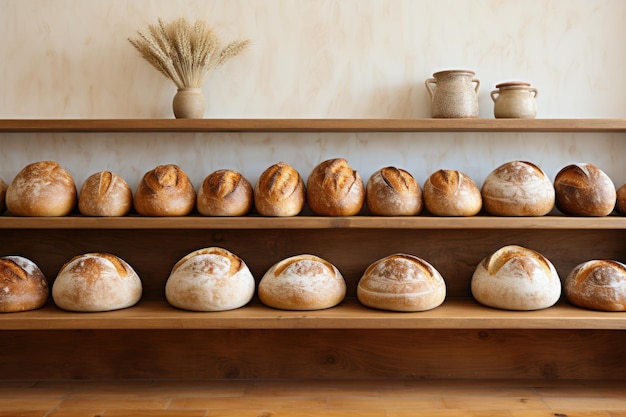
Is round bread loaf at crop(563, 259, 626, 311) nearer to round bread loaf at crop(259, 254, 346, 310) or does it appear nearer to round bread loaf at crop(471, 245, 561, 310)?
round bread loaf at crop(471, 245, 561, 310)

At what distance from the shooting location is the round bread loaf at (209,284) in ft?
7.15

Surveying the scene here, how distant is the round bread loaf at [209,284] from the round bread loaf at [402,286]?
0.50m

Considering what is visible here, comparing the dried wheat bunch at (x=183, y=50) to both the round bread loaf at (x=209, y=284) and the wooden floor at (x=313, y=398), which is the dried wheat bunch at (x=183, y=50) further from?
the wooden floor at (x=313, y=398)

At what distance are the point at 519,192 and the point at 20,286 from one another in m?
2.02

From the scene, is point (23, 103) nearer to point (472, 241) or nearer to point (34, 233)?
point (34, 233)

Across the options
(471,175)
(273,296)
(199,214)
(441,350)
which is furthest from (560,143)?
(199,214)

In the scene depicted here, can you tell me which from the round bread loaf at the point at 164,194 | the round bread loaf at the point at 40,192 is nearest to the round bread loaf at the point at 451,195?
the round bread loaf at the point at 164,194

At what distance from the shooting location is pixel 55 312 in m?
2.21

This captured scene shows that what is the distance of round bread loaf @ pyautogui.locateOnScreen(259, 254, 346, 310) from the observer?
2199 mm

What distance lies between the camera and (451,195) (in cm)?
224

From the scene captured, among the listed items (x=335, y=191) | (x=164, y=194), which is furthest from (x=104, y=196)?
(x=335, y=191)

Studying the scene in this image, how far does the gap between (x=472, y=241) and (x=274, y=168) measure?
3.10 ft

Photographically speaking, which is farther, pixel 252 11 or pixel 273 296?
pixel 252 11

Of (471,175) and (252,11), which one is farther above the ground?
(252,11)
